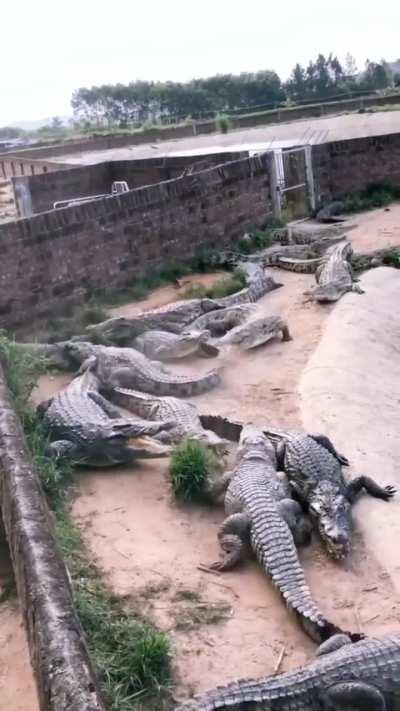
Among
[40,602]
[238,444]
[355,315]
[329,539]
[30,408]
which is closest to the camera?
[40,602]

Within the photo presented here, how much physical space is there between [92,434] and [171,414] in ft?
2.43

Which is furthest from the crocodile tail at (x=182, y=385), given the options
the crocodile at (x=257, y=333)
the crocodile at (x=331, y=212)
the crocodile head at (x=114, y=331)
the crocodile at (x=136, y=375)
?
the crocodile at (x=331, y=212)

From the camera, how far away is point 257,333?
28.8ft

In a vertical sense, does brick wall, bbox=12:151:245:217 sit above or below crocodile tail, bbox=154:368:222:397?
above

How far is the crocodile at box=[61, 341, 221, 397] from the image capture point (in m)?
7.54

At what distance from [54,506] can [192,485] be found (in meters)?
0.94

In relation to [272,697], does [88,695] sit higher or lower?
higher

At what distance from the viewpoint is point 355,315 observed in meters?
9.13

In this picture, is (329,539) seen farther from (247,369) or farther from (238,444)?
(247,369)

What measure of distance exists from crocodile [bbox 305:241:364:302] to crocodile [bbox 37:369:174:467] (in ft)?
13.2

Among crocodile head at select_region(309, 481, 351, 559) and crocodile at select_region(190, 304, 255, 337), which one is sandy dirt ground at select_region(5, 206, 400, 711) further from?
crocodile at select_region(190, 304, 255, 337)

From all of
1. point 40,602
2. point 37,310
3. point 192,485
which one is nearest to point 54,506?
point 192,485

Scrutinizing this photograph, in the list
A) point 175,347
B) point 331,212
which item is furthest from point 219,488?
point 331,212

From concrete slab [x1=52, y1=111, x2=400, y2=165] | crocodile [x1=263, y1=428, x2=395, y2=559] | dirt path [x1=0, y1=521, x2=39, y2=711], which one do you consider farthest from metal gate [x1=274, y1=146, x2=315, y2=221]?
dirt path [x1=0, y1=521, x2=39, y2=711]
